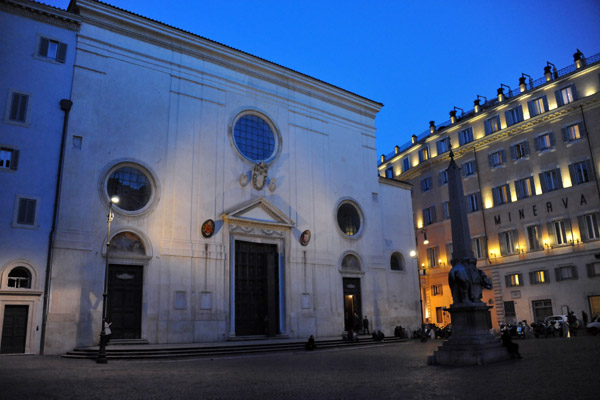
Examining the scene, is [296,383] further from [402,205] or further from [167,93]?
[402,205]

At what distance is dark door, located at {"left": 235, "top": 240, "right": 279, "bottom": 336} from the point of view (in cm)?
2416

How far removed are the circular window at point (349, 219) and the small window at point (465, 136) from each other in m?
15.3

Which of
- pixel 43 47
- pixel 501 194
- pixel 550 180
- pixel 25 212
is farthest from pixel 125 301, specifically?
pixel 550 180

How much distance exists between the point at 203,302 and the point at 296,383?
A: 12.9 m

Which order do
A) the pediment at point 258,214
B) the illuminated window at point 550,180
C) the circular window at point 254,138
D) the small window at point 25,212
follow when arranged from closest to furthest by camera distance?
the small window at point 25,212
the pediment at point 258,214
the circular window at point 254,138
the illuminated window at point 550,180

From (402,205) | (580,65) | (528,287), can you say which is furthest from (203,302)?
(580,65)

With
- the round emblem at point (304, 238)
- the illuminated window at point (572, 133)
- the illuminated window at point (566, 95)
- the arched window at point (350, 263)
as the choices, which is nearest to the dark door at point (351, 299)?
the arched window at point (350, 263)

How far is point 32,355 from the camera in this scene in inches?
697

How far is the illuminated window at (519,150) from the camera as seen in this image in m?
35.2

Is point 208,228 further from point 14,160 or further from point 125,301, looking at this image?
point 14,160

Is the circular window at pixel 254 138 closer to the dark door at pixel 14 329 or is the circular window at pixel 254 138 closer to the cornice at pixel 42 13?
the cornice at pixel 42 13

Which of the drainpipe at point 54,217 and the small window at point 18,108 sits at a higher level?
the small window at point 18,108

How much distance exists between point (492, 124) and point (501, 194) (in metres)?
5.97

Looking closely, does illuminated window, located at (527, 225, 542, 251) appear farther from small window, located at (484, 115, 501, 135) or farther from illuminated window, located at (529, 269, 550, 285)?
small window, located at (484, 115, 501, 135)
